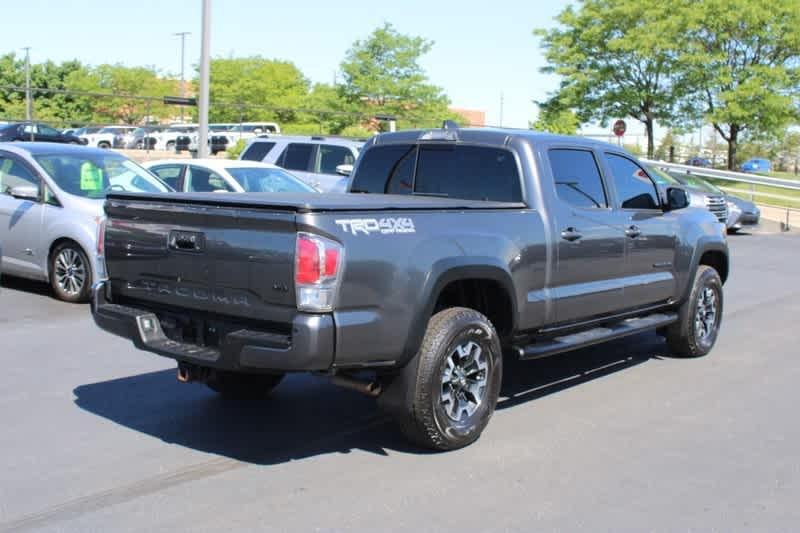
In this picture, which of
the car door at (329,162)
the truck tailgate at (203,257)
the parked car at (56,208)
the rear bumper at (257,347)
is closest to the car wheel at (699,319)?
the rear bumper at (257,347)

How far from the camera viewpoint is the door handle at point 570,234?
260 inches

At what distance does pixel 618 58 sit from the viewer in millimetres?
40000

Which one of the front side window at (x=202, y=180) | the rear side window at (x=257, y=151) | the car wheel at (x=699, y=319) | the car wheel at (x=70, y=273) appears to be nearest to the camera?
the car wheel at (x=699, y=319)

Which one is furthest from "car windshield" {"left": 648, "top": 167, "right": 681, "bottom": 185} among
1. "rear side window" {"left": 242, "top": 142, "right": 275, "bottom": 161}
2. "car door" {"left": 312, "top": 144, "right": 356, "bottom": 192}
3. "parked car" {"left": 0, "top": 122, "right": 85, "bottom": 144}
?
"parked car" {"left": 0, "top": 122, "right": 85, "bottom": 144}

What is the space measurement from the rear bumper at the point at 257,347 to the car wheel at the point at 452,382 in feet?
2.16

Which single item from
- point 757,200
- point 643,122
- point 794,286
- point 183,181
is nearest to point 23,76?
point 643,122

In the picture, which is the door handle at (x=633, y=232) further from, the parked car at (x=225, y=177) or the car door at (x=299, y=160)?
the car door at (x=299, y=160)

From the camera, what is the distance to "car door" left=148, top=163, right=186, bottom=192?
13723 mm

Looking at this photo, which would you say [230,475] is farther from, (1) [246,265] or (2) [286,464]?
(1) [246,265]

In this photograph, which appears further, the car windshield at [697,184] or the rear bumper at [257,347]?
the car windshield at [697,184]

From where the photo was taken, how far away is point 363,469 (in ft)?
17.5

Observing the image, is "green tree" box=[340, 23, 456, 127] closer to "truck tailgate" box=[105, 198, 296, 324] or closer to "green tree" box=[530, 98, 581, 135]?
"green tree" box=[530, 98, 581, 135]

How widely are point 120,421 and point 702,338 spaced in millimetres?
5237

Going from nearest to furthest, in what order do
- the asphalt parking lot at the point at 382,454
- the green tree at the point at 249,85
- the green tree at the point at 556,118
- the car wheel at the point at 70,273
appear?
the asphalt parking lot at the point at 382,454 → the car wheel at the point at 70,273 → the green tree at the point at 556,118 → the green tree at the point at 249,85
